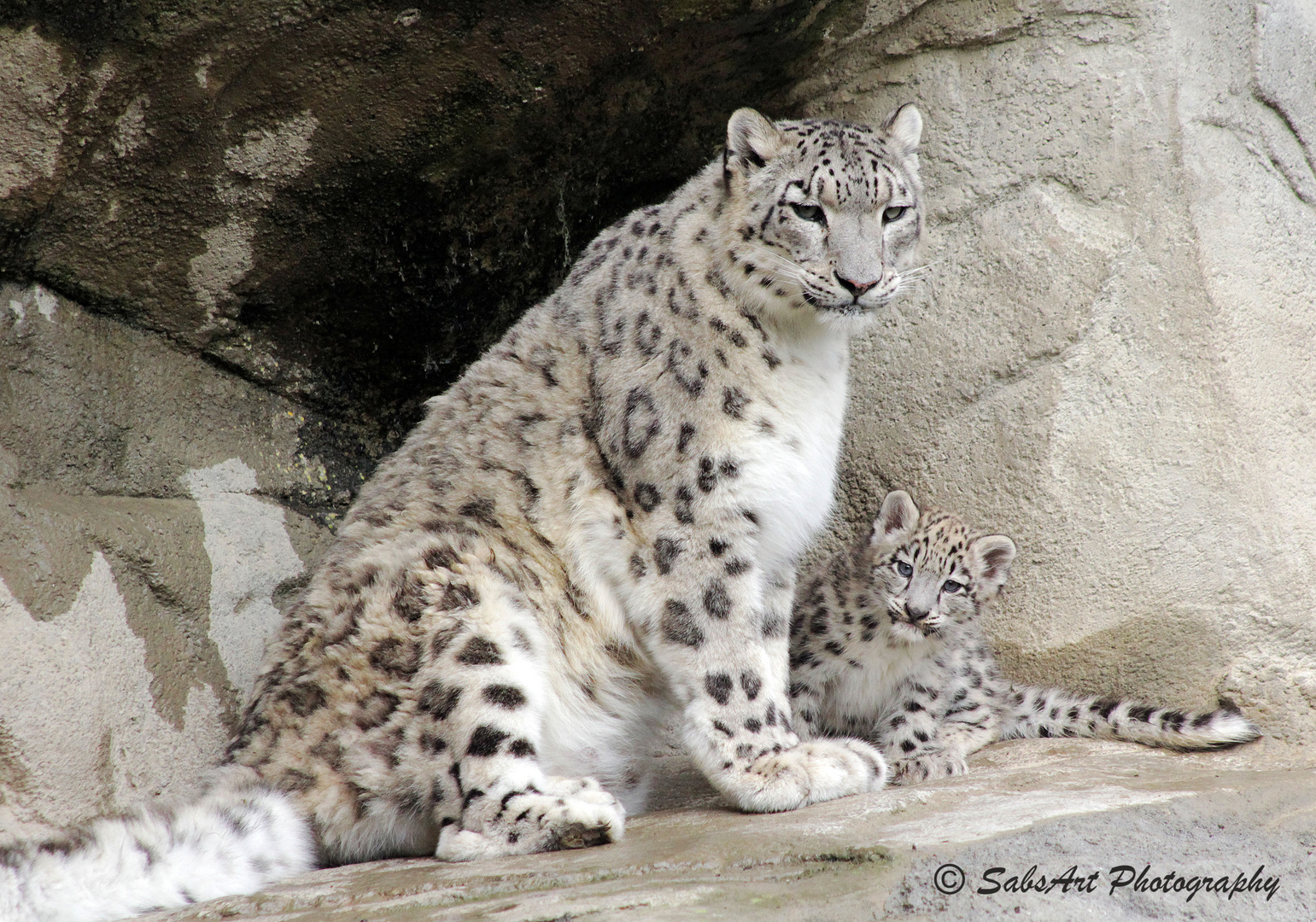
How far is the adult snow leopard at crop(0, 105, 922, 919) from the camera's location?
358 centimetres

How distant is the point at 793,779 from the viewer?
3750mm

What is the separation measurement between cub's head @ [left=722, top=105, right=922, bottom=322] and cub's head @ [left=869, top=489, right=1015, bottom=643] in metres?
0.99

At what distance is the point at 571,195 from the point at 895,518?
203 centimetres

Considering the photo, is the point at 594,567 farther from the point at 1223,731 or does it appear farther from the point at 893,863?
the point at 1223,731

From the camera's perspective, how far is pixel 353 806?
3.67 meters

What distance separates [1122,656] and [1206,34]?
2466 mm

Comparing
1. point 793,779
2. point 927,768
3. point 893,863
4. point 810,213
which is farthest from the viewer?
point 927,768

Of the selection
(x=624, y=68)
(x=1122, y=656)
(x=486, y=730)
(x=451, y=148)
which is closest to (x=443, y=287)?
(x=451, y=148)

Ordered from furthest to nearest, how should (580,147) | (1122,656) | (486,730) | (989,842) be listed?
(580,147), (1122,656), (486,730), (989,842)

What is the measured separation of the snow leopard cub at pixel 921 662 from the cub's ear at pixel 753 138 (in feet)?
4.59

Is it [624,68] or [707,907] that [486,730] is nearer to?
[707,907]

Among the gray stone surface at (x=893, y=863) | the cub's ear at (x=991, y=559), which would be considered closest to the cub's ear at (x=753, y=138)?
the cub's ear at (x=991, y=559)

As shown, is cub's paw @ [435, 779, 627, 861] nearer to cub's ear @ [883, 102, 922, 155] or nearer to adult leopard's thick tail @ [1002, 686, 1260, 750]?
adult leopard's thick tail @ [1002, 686, 1260, 750]

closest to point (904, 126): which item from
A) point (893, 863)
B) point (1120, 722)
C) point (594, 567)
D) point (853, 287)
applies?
point (853, 287)
